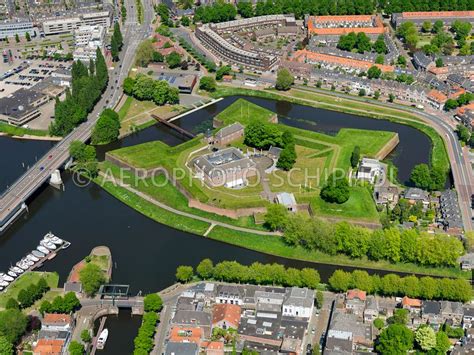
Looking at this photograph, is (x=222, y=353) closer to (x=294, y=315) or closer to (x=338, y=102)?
(x=294, y=315)

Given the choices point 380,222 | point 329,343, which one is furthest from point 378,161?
A: point 329,343

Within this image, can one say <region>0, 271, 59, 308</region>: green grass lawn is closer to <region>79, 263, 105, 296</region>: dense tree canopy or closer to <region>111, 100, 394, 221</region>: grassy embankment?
<region>79, 263, 105, 296</region>: dense tree canopy

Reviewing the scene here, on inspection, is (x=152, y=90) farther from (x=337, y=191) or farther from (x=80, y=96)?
(x=337, y=191)

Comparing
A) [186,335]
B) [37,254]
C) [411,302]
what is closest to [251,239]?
[186,335]

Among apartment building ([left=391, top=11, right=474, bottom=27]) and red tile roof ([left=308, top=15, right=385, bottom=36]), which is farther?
apartment building ([left=391, top=11, right=474, bottom=27])

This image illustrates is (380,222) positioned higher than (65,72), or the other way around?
(65,72)

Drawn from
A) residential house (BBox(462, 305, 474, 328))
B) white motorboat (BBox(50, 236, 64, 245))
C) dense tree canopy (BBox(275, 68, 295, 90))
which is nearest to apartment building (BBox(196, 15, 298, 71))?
dense tree canopy (BBox(275, 68, 295, 90))
